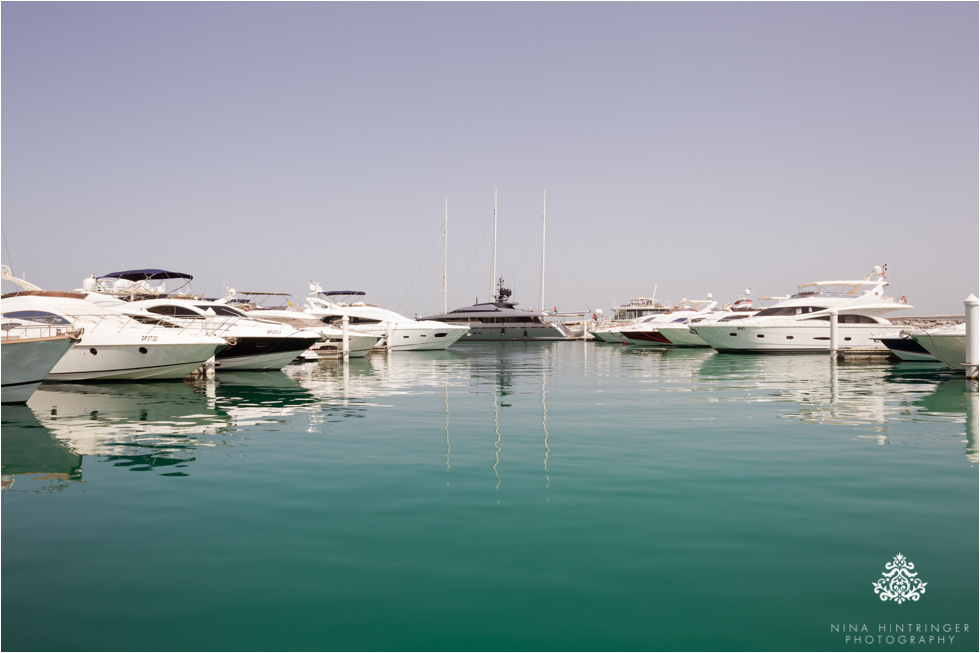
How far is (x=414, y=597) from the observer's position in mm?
4902

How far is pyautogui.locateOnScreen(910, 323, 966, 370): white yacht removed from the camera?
75.7ft

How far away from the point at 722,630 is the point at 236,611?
10.3 ft

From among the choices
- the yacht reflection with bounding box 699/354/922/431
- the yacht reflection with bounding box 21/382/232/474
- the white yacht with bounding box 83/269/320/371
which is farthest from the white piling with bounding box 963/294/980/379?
the white yacht with bounding box 83/269/320/371

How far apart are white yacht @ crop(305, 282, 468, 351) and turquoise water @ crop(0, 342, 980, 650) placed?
27582 millimetres

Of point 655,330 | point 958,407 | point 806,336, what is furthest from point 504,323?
point 958,407

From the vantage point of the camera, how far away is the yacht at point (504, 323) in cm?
6906

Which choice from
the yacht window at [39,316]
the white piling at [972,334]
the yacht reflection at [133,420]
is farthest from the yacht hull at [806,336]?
the yacht window at [39,316]

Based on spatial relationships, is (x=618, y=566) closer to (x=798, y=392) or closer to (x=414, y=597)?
(x=414, y=597)

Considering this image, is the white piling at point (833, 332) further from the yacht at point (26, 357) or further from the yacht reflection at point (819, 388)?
the yacht at point (26, 357)

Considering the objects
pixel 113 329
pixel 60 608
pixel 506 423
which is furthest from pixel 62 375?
pixel 60 608

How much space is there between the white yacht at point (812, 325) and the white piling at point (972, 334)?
15.7 metres

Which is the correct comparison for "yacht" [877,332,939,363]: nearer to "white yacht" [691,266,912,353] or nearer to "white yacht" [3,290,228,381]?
"white yacht" [691,266,912,353]

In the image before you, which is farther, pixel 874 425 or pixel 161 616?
pixel 874 425

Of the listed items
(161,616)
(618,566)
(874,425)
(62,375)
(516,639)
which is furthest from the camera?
(62,375)
